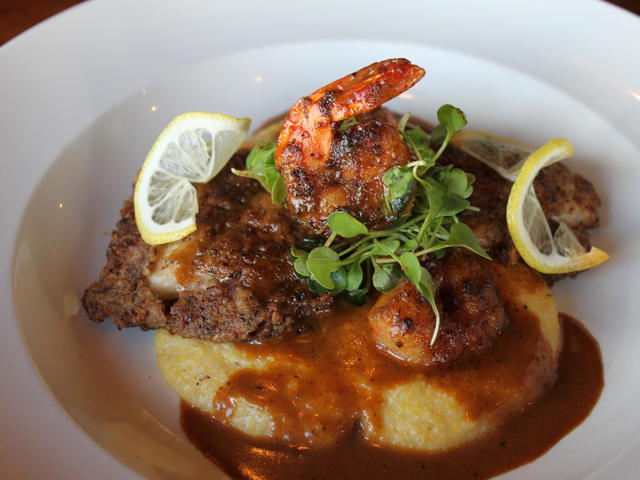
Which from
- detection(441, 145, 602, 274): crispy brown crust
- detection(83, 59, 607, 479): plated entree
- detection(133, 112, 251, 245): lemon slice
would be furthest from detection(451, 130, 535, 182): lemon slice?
detection(133, 112, 251, 245): lemon slice

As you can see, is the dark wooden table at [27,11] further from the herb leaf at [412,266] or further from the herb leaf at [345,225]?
the herb leaf at [412,266]

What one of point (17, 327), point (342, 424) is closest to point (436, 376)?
point (342, 424)

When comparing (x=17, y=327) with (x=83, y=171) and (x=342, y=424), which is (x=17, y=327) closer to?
(x=83, y=171)

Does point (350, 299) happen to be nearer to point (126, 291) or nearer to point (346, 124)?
point (346, 124)

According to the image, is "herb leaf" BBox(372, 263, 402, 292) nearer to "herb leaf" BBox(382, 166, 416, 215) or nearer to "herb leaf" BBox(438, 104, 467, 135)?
"herb leaf" BBox(382, 166, 416, 215)

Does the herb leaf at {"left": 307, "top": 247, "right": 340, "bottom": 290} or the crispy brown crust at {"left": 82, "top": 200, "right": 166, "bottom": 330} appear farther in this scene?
the crispy brown crust at {"left": 82, "top": 200, "right": 166, "bottom": 330}

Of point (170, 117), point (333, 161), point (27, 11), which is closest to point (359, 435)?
point (333, 161)
